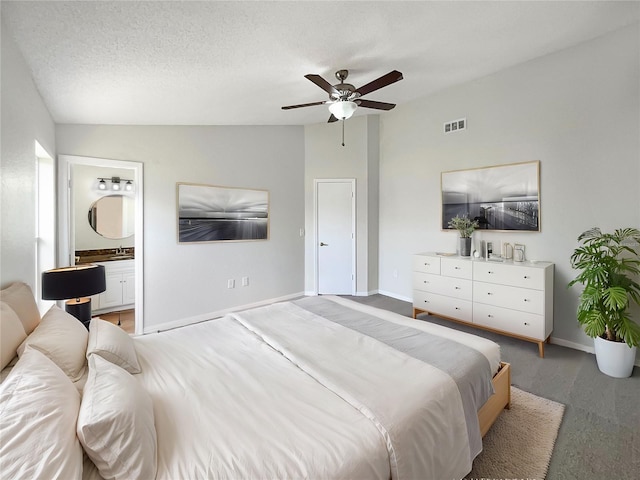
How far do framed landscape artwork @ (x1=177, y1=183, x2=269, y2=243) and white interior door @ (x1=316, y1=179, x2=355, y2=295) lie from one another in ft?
3.17

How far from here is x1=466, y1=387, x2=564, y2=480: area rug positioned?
158 cm

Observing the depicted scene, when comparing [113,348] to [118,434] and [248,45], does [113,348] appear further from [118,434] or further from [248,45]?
[248,45]

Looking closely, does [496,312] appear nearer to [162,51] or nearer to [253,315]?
[253,315]

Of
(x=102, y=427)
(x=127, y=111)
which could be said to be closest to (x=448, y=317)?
(x=102, y=427)

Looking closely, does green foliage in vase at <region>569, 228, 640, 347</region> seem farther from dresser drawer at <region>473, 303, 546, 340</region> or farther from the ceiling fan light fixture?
the ceiling fan light fixture

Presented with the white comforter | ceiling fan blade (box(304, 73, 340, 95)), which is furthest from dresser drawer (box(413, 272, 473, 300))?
ceiling fan blade (box(304, 73, 340, 95))

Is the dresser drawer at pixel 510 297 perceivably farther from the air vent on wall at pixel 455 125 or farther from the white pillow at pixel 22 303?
the white pillow at pixel 22 303

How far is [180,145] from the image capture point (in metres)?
3.86

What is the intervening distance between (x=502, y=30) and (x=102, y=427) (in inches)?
145

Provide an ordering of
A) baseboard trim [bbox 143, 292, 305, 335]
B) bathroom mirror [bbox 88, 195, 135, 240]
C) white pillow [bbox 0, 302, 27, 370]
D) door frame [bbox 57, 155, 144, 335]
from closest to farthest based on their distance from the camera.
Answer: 1. white pillow [bbox 0, 302, 27, 370]
2. door frame [bbox 57, 155, 144, 335]
3. baseboard trim [bbox 143, 292, 305, 335]
4. bathroom mirror [bbox 88, 195, 135, 240]

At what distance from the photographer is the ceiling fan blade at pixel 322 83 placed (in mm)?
2366

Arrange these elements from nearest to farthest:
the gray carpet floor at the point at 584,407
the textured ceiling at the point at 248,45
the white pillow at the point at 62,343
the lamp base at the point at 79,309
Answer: the white pillow at the point at 62,343, the gray carpet floor at the point at 584,407, the textured ceiling at the point at 248,45, the lamp base at the point at 79,309

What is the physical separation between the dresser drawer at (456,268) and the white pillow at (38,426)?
345 cm

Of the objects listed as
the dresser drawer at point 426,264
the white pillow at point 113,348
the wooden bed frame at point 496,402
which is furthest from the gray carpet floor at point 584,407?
the white pillow at point 113,348
